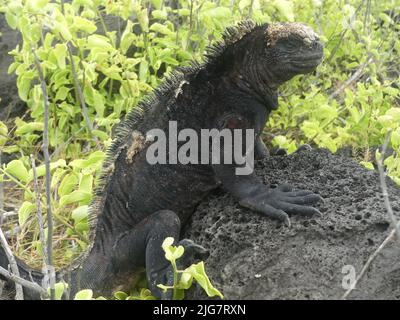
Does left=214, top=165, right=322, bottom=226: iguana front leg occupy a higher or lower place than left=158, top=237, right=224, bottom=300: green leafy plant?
higher

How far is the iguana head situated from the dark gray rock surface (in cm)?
47

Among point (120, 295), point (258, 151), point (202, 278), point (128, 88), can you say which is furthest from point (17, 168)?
point (128, 88)

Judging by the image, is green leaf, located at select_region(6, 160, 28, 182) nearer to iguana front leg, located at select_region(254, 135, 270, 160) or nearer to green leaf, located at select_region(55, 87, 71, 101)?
iguana front leg, located at select_region(254, 135, 270, 160)

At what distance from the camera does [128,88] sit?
13.3 feet

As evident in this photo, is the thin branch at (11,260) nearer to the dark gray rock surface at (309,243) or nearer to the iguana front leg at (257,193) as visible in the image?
the dark gray rock surface at (309,243)

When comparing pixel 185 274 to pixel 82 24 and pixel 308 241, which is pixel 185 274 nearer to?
pixel 308 241

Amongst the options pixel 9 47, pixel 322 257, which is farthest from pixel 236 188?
pixel 9 47

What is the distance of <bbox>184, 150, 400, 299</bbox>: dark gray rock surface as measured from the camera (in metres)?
2.37

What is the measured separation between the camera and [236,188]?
2.85m

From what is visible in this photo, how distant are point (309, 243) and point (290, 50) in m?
0.88

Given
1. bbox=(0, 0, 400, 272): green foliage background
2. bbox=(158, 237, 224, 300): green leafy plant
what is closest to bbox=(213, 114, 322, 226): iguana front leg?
bbox=(158, 237, 224, 300): green leafy plant

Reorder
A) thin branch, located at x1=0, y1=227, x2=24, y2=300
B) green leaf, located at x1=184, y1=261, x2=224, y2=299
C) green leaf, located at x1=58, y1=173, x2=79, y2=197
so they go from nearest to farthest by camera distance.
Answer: green leaf, located at x1=184, y1=261, x2=224, y2=299 < thin branch, located at x1=0, y1=227, x2=24, y2=300 < green leaf, located at x1=58, y1=173, x2=79, y2=197

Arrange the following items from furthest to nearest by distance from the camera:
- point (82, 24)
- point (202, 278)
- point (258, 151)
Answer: point (258, 151) < point (82, 24) < point (202, 278)
